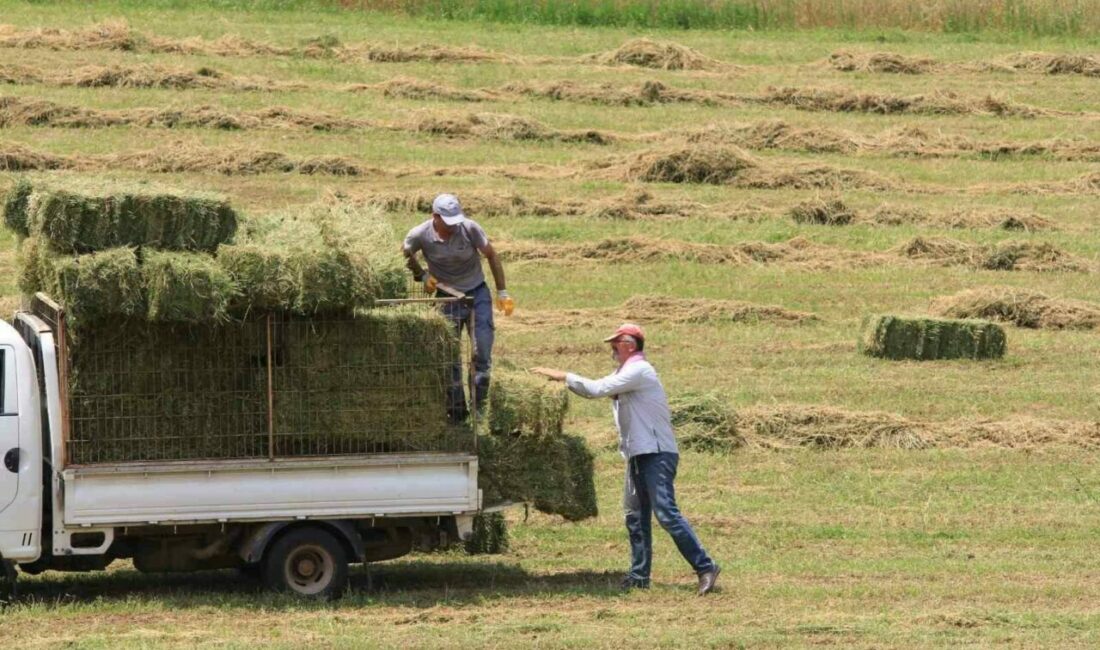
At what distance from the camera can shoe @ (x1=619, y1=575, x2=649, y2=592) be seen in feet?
47.3

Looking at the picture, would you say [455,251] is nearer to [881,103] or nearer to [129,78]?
[129,78]

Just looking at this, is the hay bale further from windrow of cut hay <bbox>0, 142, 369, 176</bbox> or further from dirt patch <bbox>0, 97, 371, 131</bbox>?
dirt patch <bbox>0, 97, 371, 131</bbox>

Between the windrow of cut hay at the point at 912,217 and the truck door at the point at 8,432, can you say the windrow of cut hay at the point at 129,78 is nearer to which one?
the windrow of cut hay at the point at 912,217

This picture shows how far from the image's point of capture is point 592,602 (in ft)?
45.8

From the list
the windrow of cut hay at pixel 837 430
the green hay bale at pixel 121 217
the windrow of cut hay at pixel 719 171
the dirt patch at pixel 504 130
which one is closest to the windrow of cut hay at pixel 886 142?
the dirt patch at pixel 504 130

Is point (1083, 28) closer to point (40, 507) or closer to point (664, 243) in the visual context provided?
point (664, 243)

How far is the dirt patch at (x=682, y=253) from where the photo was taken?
26609 millimetres

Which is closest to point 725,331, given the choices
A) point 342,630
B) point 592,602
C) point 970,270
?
point 970,270

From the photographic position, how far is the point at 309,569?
46.0ft

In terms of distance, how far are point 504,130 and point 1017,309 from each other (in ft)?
35.2

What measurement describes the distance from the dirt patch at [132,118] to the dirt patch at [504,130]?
200 cm

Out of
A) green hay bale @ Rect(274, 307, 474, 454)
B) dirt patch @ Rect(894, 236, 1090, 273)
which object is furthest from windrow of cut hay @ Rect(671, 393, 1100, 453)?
dirt patch @ Rect(894, 236, 1090, 273)

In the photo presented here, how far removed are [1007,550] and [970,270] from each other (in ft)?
37.5

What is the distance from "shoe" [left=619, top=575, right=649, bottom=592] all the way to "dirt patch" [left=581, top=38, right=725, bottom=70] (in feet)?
80.6
